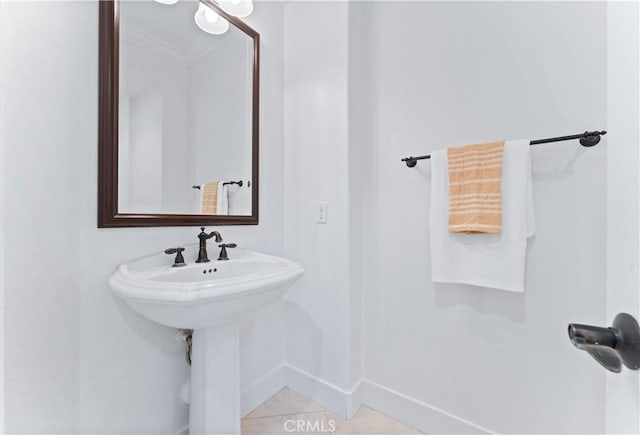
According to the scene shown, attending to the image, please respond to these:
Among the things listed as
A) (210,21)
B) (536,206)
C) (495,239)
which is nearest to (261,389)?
(495,239)

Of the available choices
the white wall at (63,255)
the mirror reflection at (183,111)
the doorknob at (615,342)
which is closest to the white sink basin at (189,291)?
the white wall at (63,255)

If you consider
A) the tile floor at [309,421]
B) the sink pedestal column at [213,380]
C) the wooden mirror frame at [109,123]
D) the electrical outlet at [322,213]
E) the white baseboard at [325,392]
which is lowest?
the tile floor at [309,421]

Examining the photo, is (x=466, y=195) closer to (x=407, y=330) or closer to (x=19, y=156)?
(x=407, y=330)

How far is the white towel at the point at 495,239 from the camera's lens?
3.50ft

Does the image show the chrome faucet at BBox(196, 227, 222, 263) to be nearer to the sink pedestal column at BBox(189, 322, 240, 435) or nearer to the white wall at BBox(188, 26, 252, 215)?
the white wall at BBox(188, 26, 252, 215)

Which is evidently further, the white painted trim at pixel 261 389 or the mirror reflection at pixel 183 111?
the white painted trim at pixel 261 389

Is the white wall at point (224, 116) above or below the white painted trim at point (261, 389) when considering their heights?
above

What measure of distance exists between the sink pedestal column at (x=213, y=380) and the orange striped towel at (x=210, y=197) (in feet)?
1.72

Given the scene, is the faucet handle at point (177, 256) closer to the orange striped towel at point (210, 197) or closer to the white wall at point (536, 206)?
the orange striped towel at point (210, 197)

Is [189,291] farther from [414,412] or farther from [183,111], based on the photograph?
[414,412]

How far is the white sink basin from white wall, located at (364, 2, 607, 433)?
2.28ft

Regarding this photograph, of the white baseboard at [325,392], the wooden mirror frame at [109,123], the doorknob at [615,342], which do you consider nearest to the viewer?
the doorknob at [615,342]

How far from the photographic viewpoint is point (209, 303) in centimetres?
79

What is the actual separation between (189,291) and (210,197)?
0.65 metres
